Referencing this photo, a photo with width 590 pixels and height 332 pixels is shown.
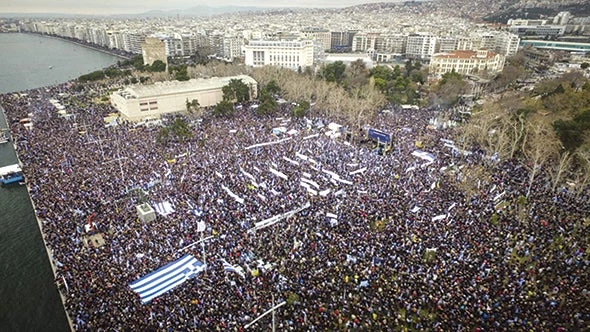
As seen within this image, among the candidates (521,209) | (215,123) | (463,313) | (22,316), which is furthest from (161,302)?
(215,123)

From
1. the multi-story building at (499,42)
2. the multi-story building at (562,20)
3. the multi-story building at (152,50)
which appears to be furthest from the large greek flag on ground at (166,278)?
the multi-story building at (562,20)

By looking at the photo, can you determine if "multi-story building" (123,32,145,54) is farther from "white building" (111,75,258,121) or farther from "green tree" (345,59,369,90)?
"green tree" (345,59,369,90)

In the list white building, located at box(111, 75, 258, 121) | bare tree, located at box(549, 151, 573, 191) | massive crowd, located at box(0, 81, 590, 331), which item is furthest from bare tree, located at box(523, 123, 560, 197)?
white building, located at box(111, 75, 258, 121)

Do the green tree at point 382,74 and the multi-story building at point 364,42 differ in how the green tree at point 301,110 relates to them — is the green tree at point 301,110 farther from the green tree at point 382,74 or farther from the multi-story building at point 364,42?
the multi-story building at point 364,42

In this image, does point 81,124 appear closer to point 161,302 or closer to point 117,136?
point 117,136

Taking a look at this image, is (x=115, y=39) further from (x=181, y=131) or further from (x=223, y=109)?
(x=181, y=131)

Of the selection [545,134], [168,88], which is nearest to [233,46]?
[168,88]
